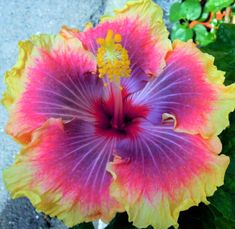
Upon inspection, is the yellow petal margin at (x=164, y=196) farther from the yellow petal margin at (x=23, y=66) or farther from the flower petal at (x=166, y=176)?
the yellow petal margin at (x=23, y=66)

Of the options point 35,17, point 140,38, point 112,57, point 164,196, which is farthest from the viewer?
point 35,17

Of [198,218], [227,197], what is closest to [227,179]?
[227,197]

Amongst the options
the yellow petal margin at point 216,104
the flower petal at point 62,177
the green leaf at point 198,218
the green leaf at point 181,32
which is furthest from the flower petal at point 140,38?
the green leaf at point 181,32

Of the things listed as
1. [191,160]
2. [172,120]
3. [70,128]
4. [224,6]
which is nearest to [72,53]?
[70,128]

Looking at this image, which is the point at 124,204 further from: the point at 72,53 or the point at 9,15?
the point at 9,15

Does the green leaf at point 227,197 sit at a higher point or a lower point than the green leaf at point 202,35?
lower

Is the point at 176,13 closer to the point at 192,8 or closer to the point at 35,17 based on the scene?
the point at 192,8

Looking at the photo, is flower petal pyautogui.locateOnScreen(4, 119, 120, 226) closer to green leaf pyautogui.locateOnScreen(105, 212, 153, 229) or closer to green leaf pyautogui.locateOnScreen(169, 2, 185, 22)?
green leaf pyautogui.locateOnScreen(105, 212, 153, 229)
